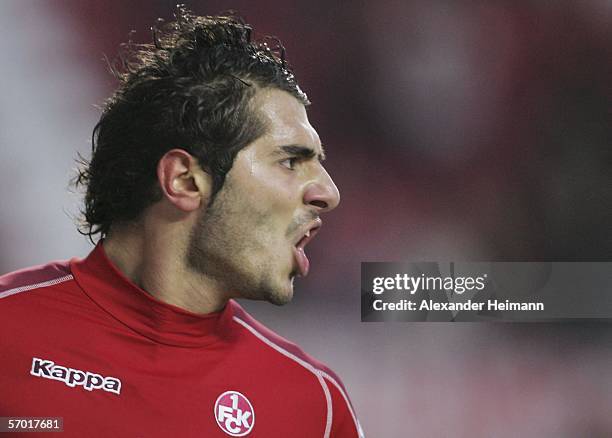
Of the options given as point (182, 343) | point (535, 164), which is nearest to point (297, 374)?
point (182, 343)

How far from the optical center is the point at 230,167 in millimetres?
1841

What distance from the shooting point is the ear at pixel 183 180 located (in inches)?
72.7

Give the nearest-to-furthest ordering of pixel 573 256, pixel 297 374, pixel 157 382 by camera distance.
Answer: pixel 157 382
pixel 297 374
pixel 573 256

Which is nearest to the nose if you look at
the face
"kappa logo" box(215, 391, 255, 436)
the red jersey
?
the face

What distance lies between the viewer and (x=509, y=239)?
2963mm

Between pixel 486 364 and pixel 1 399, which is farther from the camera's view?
pixel 486 364

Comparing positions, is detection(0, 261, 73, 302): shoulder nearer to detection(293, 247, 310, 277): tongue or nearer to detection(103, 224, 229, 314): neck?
detection(103, 224, 229, 314): neck

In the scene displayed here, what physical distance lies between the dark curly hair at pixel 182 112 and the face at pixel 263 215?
0.12 ft

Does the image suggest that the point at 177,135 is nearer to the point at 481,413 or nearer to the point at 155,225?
the point at 155,225

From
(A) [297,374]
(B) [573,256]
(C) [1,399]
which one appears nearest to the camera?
(C) [1,399]

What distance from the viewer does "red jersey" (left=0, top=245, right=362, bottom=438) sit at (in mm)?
1741

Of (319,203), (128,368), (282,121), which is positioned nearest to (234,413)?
(128,368)

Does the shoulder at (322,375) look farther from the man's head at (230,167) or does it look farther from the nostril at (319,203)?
the nostril at (319,203)

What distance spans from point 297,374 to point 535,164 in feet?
4.65
